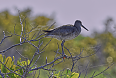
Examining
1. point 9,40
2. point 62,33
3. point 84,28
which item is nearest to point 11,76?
point 62,33

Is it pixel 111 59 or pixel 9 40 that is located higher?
pixel 9 40

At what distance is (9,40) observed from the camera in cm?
2161

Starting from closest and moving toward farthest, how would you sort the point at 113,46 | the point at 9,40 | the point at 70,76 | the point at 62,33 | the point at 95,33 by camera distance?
the point at 70,76
the point at 62,33
the point at 9,40
the point at 95,33
the point at 113,46

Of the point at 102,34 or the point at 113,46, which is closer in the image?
the point at 102,34

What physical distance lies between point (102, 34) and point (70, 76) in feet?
63.7

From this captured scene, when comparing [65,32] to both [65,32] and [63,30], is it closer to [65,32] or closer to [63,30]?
[65,32]

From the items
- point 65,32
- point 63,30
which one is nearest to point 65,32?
point 65,32

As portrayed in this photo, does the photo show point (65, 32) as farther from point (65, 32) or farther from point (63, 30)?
point (63, 30)

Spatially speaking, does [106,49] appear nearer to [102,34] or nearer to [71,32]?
[102,34]

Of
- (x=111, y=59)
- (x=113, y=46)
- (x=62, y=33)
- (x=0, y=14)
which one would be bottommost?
(x=62, y=33)

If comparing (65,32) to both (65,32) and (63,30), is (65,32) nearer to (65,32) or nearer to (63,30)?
(65,32)

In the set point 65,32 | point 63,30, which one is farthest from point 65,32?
point 63,30

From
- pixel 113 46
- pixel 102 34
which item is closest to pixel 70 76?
pixel 102 34

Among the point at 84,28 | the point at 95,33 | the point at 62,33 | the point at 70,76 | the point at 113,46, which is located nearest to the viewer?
the point at 70,76
